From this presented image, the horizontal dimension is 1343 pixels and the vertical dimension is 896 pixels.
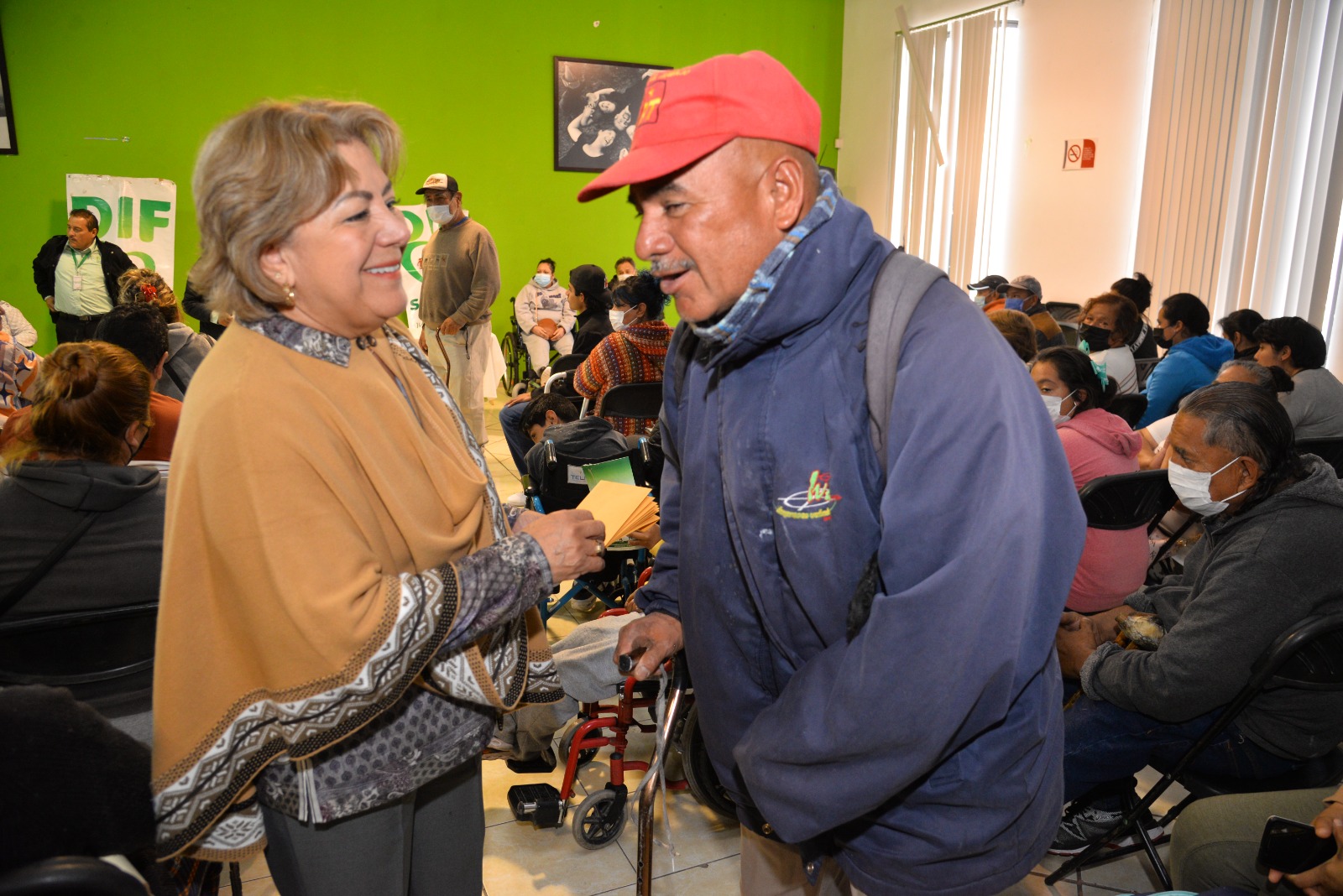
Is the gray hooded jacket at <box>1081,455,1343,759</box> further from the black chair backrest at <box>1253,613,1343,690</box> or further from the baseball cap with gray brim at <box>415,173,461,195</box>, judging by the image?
the baseball cap with gray brim at <box>415,173,461,195</box>

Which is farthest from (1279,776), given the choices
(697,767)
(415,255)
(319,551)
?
(415,255)

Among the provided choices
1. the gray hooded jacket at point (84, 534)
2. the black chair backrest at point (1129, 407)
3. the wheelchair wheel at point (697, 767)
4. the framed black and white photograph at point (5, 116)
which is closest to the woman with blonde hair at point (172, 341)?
the gray hooded jacket at point (84, 534)

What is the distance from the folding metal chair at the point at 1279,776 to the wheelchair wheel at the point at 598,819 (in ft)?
3.74

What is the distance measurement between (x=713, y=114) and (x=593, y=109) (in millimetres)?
9890

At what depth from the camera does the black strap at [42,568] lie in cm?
167

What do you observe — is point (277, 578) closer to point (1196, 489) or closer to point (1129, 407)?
point (1196, 489)

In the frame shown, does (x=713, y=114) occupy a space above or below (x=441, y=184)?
below

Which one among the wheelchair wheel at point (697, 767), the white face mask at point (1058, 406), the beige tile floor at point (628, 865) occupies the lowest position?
the beige tile floor at point (628, 865)

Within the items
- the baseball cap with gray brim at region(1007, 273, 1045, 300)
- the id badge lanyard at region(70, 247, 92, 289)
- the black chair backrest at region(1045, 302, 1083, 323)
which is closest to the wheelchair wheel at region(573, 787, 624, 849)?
the baseball cap with gray brim at region(1007, 273, 1045, 300)

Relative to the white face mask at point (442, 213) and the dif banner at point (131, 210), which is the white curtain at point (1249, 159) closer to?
the white face mask at point (442, 213)

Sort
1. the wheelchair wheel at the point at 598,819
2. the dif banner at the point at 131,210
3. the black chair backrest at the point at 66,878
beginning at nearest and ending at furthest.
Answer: the black chair backrest at the point at 66,878
the wheelchair wheel at the point at 598,819
the dif banner at the point at 131,210

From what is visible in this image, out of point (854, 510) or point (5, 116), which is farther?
point (5, 116)

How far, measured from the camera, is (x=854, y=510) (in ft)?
3.27

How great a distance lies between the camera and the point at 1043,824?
3.72 feet
